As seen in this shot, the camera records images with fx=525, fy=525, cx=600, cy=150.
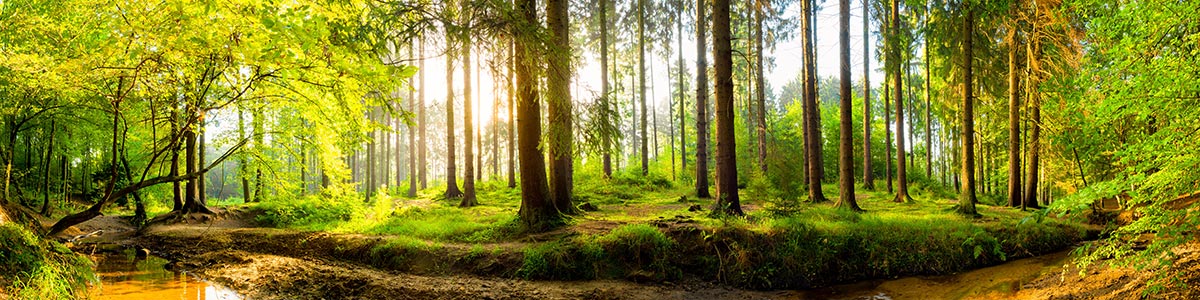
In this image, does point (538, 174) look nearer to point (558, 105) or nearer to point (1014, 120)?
point (558, 105)

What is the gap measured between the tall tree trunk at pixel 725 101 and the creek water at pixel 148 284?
28.6 ft

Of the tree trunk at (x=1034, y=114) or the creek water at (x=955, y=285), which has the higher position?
the tree trunk at (x=1034, y=114)

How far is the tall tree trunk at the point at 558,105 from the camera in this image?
7146 millimetres

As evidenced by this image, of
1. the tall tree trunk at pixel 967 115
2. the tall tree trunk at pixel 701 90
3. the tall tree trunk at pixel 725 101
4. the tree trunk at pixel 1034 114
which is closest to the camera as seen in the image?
the tall tree trunk at pixel 725 101

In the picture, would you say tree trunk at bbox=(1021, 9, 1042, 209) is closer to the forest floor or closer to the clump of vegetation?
the forest floor

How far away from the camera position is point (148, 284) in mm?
7754

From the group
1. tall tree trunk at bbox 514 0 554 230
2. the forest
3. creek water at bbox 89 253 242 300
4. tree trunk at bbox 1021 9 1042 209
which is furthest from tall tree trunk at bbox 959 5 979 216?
creek water at bbox 89 253 242 300

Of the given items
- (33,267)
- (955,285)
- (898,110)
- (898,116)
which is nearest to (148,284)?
(33,267)

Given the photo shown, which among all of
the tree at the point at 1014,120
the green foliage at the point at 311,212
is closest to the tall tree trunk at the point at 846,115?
the tree at the point at 1014,120

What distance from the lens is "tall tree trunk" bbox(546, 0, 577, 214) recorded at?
23.4 feet

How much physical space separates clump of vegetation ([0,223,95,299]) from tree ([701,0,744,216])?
9.59 meters

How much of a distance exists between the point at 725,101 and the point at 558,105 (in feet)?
14.8

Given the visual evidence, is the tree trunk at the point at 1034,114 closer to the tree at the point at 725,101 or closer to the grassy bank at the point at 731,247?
the grassy bank at the point at 731,247

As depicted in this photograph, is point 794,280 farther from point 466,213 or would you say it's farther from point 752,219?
point 466,213
